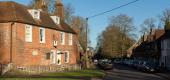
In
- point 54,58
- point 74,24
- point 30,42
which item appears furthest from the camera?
point 74,24

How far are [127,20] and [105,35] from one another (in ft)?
26.7

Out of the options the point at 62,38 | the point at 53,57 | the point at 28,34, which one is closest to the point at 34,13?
the point at 28,34

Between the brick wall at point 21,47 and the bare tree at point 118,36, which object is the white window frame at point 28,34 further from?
the bare tree at point 118,36

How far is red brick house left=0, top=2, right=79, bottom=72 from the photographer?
154 feet

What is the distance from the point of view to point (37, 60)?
52156 mm

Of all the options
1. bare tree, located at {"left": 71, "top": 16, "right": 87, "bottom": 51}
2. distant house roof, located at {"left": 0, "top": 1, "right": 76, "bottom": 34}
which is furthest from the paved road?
bare tree, located at {"left": 71, "top": 16, "right": 87, "bottom": 51}

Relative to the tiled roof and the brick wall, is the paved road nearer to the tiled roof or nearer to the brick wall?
the brick wall

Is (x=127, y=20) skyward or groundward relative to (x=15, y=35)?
skyward

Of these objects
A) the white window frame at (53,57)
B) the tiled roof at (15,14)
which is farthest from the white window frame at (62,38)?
the tiled roof at (15,14)

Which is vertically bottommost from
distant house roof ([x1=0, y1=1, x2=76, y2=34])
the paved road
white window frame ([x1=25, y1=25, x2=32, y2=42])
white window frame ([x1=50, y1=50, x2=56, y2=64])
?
the paved road

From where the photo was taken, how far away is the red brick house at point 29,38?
47.0 m

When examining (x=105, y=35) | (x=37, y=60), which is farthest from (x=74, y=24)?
(x=37, y=60)

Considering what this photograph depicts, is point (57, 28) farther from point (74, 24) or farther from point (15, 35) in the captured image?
point (74, 24)

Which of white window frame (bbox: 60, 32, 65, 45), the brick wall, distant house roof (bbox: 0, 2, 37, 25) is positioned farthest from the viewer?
white window frame (bbox: 60, 32, 65, 45)
